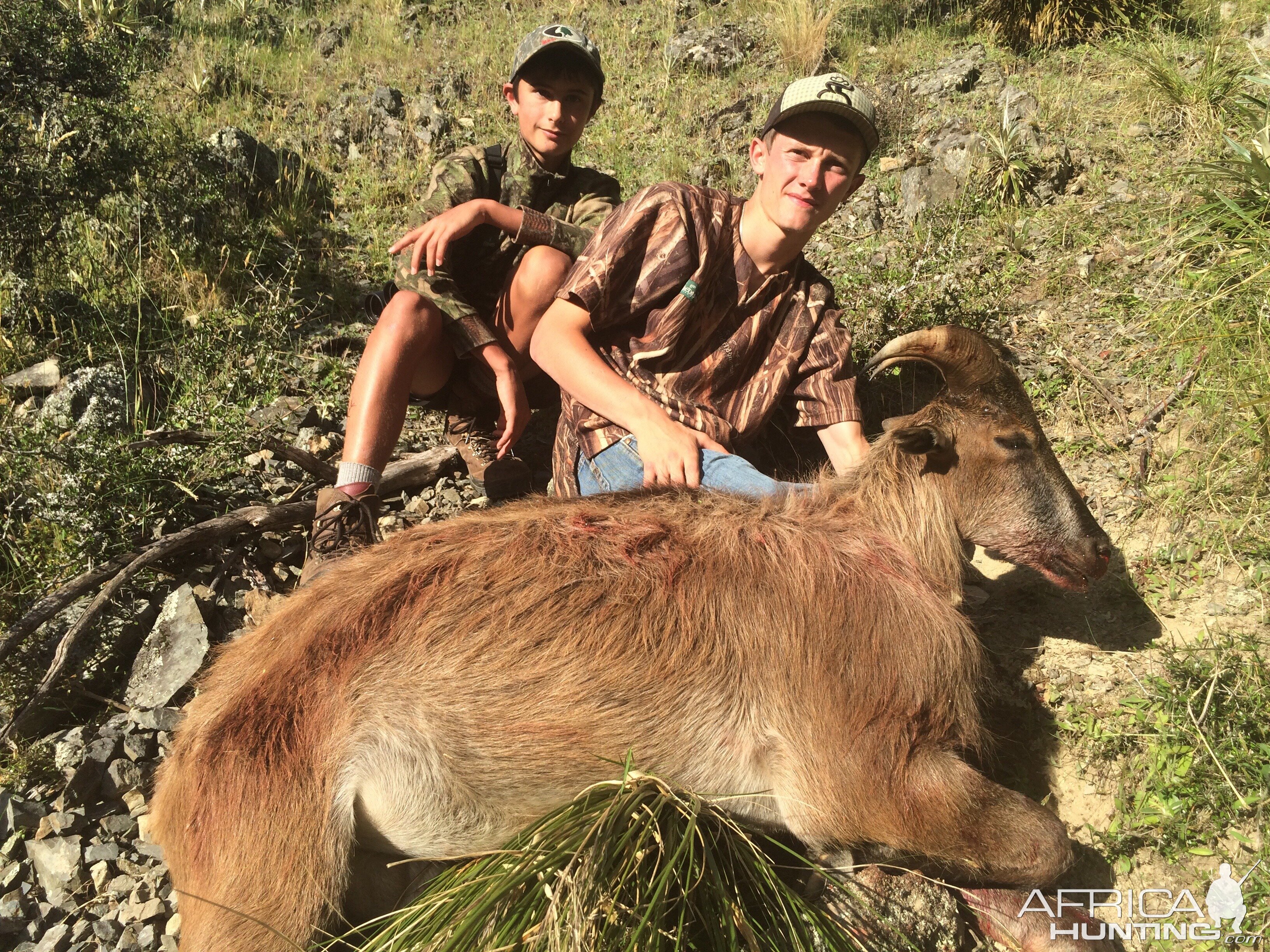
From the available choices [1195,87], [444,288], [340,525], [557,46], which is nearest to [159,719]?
[340,525]

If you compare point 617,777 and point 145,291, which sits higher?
point 145,291

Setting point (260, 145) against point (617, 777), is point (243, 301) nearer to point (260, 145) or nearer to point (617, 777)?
point (260, 145)

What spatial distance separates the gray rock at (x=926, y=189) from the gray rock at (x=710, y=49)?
132 inches

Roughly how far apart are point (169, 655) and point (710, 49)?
794 cm

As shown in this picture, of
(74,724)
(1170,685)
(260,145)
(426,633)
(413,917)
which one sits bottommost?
A: (74,724)

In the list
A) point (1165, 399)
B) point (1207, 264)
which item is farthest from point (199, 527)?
point (1207, 264)

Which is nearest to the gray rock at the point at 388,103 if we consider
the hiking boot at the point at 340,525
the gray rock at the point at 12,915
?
the hiking boot at the point at 340,525

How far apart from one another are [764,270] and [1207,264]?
286 cm

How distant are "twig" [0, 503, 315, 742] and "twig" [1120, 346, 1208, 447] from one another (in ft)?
14.2

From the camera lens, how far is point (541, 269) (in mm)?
4730

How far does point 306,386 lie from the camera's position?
18.3 ft

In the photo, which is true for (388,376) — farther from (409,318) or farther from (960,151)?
(960,151)

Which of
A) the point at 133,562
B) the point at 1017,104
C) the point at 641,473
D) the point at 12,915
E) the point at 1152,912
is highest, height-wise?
the point at 1017,104

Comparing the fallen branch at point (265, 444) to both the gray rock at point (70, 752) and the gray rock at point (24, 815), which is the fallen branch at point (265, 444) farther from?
the gray rock at point (24, 815)
